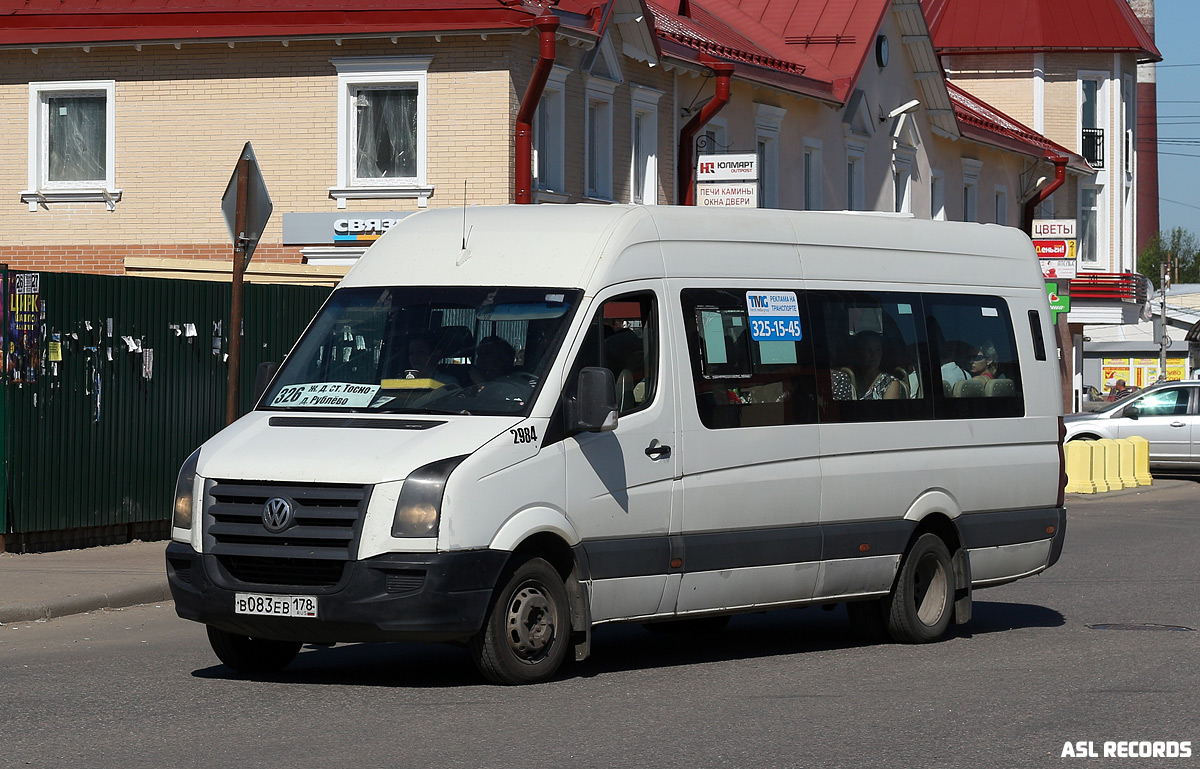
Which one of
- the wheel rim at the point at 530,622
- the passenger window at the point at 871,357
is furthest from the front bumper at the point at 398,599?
the passenger window at the point at 871,357

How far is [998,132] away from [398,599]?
120ft

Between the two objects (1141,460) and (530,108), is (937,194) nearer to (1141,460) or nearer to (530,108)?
(1141,460)

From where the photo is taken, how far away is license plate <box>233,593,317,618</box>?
28.0ft

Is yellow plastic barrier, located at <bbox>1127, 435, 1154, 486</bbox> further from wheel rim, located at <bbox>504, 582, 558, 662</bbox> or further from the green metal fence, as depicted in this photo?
wheel rim, located at <bbox>504, 582, 558, 662</bbox>

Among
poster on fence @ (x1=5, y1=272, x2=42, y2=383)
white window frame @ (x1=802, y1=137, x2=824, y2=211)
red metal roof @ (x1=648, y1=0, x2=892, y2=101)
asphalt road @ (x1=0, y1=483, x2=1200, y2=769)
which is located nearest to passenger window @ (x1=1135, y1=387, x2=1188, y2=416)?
white window frame @ (x1=802, y1=137, x2=824, y2=211)

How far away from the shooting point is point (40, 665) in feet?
32.2

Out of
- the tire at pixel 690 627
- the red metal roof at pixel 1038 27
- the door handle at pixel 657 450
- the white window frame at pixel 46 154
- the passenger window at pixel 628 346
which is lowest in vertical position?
the tire at pixel 690 627

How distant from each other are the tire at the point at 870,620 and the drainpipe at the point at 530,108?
1290cm

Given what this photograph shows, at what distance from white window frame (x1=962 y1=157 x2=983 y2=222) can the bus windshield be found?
109 ft

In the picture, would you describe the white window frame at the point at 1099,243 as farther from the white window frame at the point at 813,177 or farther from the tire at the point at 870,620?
the tire at the point at 870,620

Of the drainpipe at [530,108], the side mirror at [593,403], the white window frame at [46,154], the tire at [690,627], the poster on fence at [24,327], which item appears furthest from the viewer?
the white window frame at [46,154]

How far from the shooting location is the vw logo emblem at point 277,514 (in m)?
8.57

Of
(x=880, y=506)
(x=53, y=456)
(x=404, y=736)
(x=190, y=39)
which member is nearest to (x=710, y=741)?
(x=404, y=736)

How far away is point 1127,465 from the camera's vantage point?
27.6m
